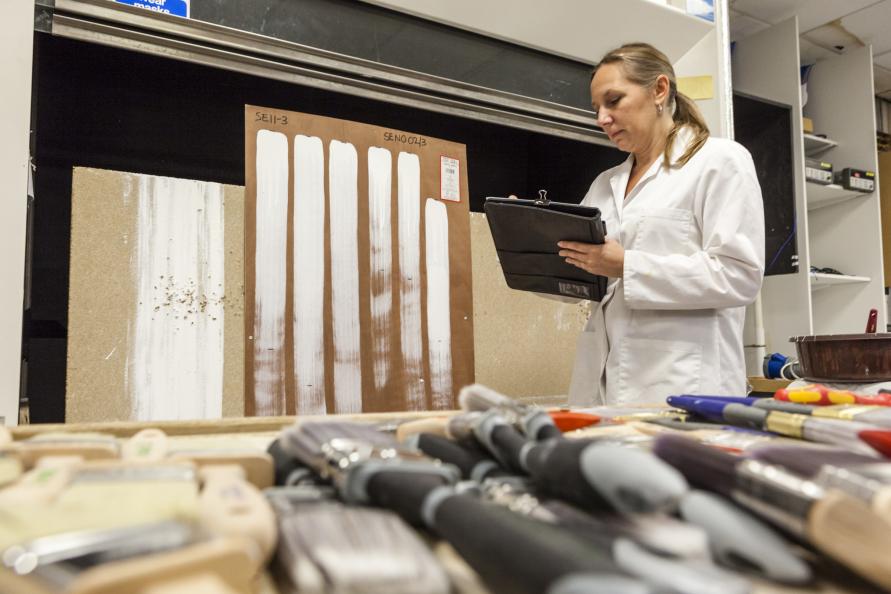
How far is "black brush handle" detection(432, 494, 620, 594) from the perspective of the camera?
241 mm

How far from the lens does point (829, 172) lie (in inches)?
105

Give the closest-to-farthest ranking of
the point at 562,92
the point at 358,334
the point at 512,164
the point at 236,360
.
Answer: the point at 236,360
the point at 358,334
the point at 562,92
the point at 512,164

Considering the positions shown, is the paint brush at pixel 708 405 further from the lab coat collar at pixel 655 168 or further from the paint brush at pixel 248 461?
the lab coat collar at pixel 655 168

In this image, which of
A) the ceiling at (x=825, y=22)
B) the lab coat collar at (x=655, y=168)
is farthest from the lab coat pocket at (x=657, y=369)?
the ceiling at (x=825, y=22)

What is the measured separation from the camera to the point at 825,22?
2.71 m

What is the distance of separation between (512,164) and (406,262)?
647mm

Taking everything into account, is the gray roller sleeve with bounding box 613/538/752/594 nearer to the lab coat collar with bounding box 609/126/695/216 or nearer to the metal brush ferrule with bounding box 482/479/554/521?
the metal brush ferrule with bounding box 482/479/554/521

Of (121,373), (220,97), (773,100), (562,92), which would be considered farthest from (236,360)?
(773,100)

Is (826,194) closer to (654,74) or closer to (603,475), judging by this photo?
(654,74)

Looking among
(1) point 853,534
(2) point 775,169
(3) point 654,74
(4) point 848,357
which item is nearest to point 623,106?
(3) point 654,74

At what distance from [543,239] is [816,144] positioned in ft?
7.64

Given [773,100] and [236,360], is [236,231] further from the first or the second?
[773,100]

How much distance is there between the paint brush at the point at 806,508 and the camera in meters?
0.27

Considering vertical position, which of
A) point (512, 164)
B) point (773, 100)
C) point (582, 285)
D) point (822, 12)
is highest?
point (822, 12)
